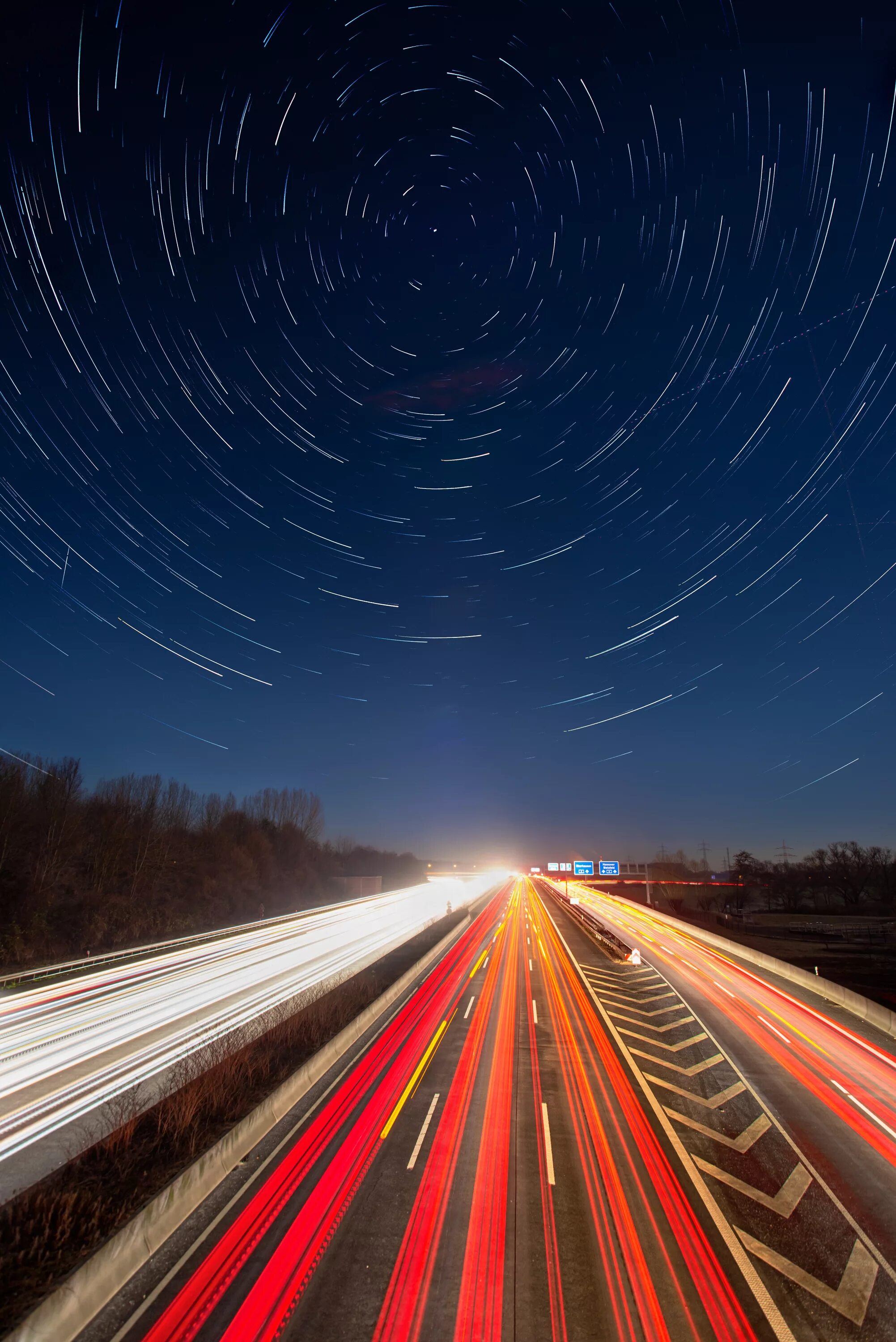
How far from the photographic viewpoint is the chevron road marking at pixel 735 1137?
1355 cm

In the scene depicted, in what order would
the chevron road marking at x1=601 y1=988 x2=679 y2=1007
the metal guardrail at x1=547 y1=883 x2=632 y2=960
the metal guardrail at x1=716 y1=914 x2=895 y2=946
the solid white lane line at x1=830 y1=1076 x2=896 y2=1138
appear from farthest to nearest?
the metal guardrail at x1=716 y1=914 x2=895 y2=946 → the metal guardrail at x1=547 y1=883 x2=632 y2=960 → the chevron road marking at x1=601 y1=988 x2=679 y2=1007 → the solid white lane line at x1=830 y1=1076 x2=896 y2=1138

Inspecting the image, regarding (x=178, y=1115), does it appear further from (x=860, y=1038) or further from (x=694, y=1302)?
(x=860, y=1038)

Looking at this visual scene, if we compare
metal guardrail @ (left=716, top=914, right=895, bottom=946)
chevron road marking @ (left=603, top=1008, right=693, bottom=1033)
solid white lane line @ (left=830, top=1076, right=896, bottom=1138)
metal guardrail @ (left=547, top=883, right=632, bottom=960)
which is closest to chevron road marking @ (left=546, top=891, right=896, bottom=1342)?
chevron road marking @ (left=603, top=1008, right=693, bottom=1033)

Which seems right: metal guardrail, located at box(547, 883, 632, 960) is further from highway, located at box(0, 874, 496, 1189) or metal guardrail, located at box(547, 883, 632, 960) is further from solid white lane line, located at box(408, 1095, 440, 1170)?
solid white lane line, located at box(408, 1095, 440, 1170)

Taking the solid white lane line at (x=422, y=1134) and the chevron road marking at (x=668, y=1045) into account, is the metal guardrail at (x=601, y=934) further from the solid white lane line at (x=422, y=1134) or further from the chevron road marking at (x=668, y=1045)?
the solid white lane line at (x=422, y=1134)

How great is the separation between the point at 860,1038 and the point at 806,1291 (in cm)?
1684

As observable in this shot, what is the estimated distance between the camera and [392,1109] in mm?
14938

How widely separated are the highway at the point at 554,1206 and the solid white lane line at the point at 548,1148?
0.07 metres

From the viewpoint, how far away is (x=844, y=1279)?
920cm

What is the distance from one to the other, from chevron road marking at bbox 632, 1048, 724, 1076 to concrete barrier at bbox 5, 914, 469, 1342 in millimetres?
10618

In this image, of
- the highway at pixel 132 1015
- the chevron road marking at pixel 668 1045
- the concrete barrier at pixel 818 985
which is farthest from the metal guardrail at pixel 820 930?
the highway at pixel 132 1015

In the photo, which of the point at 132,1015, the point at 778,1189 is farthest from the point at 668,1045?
the point at 132,1015

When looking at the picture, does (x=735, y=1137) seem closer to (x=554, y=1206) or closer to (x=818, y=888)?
A: (x=554, y=1206)

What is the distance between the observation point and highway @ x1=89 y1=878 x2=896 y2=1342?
827 centimetres
